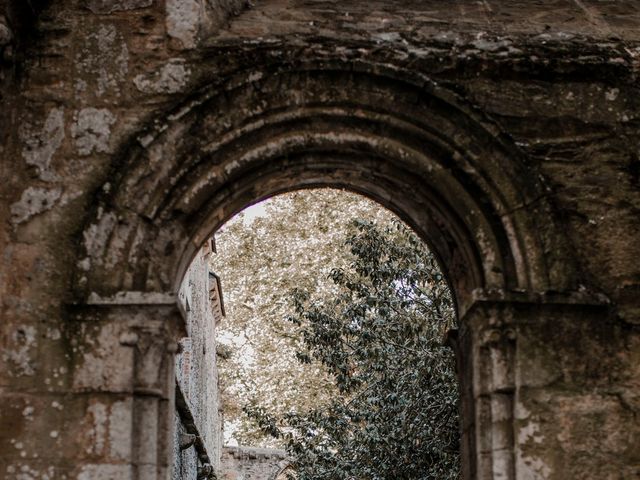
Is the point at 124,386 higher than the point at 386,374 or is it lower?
lower

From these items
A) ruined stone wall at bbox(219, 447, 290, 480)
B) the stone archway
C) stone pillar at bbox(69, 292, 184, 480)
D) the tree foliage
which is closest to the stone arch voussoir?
the stone archway

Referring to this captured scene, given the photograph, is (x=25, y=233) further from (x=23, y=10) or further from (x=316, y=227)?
(x=316, y=227)

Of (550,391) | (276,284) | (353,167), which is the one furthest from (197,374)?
(550,391)

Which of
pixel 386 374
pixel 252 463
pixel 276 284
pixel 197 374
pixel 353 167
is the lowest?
pixel 386 374

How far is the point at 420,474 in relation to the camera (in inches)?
383

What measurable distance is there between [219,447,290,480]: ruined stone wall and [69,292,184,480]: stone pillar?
66.9 feet

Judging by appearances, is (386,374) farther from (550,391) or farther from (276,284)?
(276,284)

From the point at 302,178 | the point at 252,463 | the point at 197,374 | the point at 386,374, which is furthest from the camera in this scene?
the point at 252,463

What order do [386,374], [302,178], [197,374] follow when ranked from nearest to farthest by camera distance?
[302,178] → [386,374] → [197,374]

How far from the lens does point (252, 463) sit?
84.2 feet

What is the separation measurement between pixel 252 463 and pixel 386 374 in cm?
1622

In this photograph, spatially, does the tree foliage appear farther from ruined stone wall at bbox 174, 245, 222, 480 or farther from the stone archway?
the stone archway

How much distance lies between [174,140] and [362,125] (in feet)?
3.55

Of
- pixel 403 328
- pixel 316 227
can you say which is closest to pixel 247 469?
pixel 316 227
